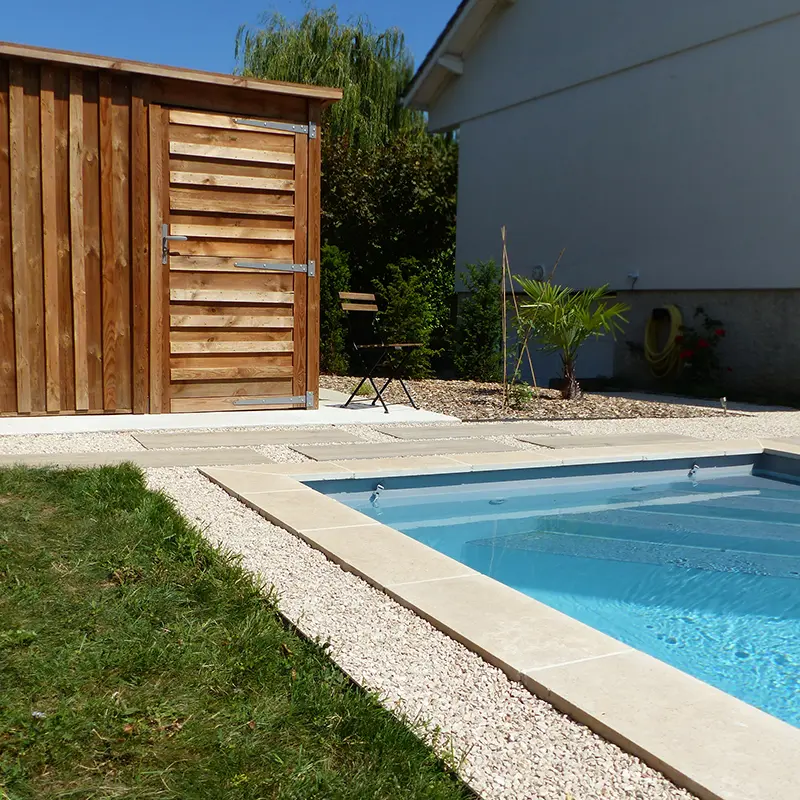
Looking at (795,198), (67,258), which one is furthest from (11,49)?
(795,198)

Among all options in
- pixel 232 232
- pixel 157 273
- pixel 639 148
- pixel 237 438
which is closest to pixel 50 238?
pixel 157 273

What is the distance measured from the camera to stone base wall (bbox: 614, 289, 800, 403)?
948 centimetres

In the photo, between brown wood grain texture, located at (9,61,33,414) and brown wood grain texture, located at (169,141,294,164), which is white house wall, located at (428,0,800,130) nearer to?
brown wood grain texture, located at (169,141,294,164)

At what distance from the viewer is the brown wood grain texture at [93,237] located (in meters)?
6.29

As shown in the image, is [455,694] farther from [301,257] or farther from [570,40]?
[570,40]

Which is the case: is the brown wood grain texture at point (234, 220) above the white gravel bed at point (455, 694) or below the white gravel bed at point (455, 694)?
above

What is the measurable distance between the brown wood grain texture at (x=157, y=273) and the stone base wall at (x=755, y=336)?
6406 mm

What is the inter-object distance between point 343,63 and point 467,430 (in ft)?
37.3

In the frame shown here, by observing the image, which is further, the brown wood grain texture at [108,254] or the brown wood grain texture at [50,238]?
the brown wood grain texture at [108,254]

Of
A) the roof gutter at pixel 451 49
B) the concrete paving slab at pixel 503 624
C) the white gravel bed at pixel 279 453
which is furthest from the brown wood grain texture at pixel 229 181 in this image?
the roof gutter at pixel 451 49

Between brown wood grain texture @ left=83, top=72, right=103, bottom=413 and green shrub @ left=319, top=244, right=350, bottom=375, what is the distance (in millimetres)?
4190

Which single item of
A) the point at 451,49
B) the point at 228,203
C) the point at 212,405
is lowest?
the point at 212,405

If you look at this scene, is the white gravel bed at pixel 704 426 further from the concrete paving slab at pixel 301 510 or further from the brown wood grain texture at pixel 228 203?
the concrete paving slab at pixel 301 510

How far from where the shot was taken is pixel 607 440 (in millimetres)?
6164
